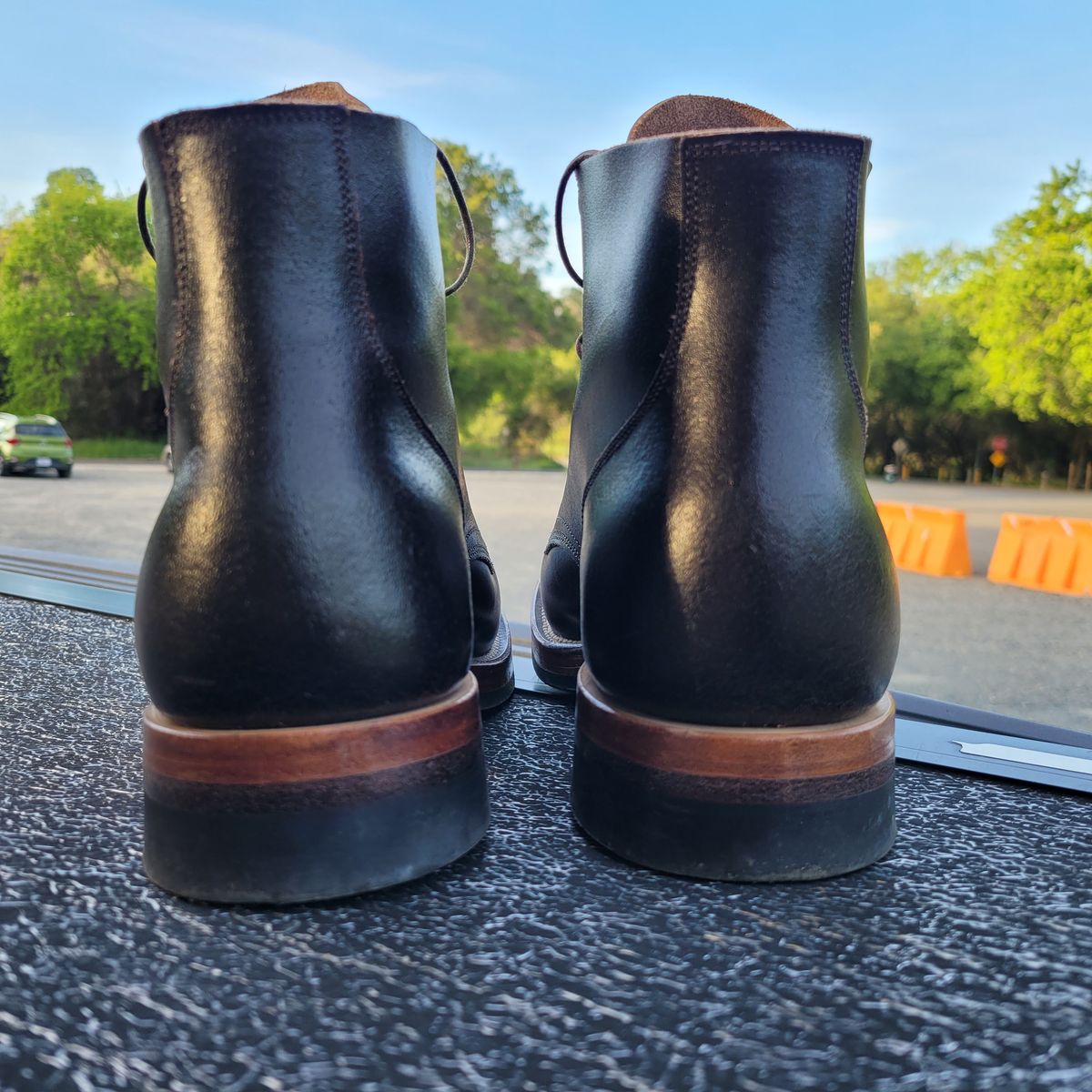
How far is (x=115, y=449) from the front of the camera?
13297 millimetres

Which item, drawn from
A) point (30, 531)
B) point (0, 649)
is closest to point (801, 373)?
point (0, 649)

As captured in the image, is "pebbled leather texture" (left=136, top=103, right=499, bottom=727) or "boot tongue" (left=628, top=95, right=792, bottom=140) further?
"boot tongue" (left=628, top=95, right=792, bottom=140)

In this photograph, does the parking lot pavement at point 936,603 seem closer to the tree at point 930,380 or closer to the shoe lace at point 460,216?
the shoe lace at point 460,216

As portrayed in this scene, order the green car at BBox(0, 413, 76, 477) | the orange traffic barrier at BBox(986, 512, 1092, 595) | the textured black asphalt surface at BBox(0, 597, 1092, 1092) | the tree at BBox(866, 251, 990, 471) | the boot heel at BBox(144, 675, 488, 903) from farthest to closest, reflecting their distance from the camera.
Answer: the tree at BBox(866, 251, 990, 471) → the green car at BBox(0, 413, 76, 477) → the orange traffic barrier at BBox(986, 512, 1092, 595) → the boot heel at BBox(144, 675, 488, 903) → the textured black asphalt surface at BBox(0, 597, 1092, 1092)

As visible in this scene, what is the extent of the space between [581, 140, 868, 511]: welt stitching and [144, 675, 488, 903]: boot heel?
0.23 meters

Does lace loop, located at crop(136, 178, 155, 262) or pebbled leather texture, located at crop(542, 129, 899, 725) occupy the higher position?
lace loop, located at crop(136, 178, 155, 262)

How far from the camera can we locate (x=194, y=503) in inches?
19.2

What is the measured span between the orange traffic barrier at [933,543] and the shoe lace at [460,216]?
5202 millimetres

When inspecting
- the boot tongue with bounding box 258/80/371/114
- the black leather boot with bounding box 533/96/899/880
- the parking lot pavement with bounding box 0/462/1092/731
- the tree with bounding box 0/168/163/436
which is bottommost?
the parking lot pavement with bounding box 0/462/1092/731

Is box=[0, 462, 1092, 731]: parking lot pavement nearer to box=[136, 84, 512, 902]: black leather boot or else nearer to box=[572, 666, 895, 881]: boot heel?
box=[136, 84, 512, 902]: black leather boot

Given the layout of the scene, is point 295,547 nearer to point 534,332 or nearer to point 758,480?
point 758,480

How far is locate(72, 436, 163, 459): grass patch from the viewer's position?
12.2 meters

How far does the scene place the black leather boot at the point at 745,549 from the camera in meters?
0.49

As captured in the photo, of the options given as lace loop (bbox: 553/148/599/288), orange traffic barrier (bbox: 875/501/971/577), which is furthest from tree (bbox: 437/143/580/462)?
lace loop (bbox: 553/148/599/288)
